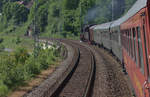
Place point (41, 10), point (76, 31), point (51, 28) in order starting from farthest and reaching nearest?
point (41, 10), point (51, 28), point (76, 31)

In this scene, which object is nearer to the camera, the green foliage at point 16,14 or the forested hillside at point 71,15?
the forested hillside at point 71,15

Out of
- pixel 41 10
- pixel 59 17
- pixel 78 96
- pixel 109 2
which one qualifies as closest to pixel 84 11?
pixel 109 2

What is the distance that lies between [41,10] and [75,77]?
7463 cm

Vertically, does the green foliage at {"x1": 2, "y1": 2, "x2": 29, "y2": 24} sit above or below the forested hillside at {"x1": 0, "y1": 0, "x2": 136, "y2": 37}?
above

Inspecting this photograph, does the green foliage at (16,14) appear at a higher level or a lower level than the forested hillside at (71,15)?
higher

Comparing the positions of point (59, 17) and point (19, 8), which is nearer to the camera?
point (59, 17)

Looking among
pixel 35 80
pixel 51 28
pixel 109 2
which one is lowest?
pixel 35 80

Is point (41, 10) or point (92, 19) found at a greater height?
point (41, 10)

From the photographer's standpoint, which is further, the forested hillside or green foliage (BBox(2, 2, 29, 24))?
green foliage (BBox(2, 2, 29, 24))

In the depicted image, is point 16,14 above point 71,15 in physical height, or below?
above

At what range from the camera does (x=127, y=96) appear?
10.0 m

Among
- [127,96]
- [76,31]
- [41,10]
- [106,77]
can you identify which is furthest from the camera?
[41,10]

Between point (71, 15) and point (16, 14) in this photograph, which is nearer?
point (71, 15)

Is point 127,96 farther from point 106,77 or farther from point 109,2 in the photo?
point 109,2
